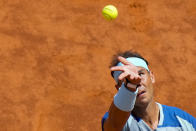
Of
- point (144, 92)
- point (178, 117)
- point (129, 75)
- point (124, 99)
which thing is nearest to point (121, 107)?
point (124, 99)

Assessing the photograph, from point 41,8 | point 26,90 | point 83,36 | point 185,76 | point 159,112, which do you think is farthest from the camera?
point 41,8

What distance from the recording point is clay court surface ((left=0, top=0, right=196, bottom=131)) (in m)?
6.30

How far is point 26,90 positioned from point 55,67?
0.75 meters

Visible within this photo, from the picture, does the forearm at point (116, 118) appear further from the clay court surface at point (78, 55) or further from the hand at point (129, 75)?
the clay court surface at point (78, 55)

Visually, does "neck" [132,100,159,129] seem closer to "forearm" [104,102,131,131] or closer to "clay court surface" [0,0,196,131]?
"forearm" [104,102,131,131]

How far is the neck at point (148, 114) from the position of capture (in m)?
3.00

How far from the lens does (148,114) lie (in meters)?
3.03

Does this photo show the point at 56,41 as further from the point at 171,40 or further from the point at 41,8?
the point at 171,40

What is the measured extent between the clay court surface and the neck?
3126 mm

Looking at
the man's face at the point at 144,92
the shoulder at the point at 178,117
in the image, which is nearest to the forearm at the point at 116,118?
the man's face at the point at 144,92

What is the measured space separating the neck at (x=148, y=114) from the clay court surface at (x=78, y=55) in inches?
123

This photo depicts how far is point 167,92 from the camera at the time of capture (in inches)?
265

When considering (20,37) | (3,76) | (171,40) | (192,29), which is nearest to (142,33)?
(171,40)

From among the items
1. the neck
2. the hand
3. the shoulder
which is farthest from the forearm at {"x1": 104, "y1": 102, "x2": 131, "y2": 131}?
the shoulder
